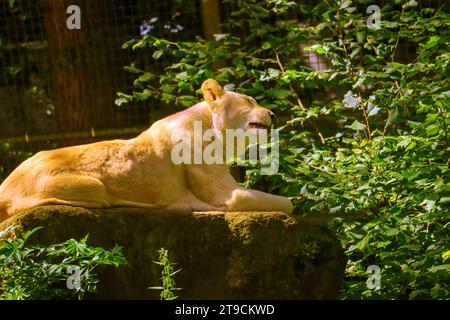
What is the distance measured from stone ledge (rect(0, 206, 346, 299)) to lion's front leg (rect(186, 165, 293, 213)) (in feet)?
0.43

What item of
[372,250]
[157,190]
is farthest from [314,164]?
[157,190]

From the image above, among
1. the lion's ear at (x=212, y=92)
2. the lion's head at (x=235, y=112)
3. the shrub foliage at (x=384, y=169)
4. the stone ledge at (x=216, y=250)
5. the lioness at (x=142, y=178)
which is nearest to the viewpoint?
the stone ledge at (x=216, y=250)

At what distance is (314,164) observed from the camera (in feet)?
19.2

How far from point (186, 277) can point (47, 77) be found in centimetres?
442

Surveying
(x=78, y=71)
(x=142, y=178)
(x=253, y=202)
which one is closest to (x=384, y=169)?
(x=253, y=202)

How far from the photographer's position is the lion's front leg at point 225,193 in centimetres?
489

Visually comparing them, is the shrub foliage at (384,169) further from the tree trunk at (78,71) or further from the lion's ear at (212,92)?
the tree trunk at (78,71)

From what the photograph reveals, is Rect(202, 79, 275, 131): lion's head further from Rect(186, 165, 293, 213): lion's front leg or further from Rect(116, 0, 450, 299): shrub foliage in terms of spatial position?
→ Rect(116, 0, 450, 299): shrub foliage

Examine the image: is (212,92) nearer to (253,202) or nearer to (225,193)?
(225,193)

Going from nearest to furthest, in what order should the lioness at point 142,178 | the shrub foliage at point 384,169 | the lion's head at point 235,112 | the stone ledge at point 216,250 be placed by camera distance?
the stone ledge at point 216,250 < the lioness at point 142,178 < the shrub foliage at point 384,169 < the lion's head at point 235,112

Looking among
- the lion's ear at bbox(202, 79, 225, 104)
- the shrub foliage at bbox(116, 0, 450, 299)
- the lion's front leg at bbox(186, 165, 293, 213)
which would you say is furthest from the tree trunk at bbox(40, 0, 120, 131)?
the lion's front leg at bbox(186, 165, 293, 213)

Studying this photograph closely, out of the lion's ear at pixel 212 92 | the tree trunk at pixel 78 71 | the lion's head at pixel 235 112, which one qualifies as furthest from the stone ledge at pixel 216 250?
the tree trunk at pixel 78 71

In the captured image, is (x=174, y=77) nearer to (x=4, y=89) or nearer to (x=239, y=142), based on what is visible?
(x=239, y=142)

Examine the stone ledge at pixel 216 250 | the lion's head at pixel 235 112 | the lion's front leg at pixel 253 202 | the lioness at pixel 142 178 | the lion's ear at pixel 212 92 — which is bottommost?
the stone ledge at pixel 216 250
